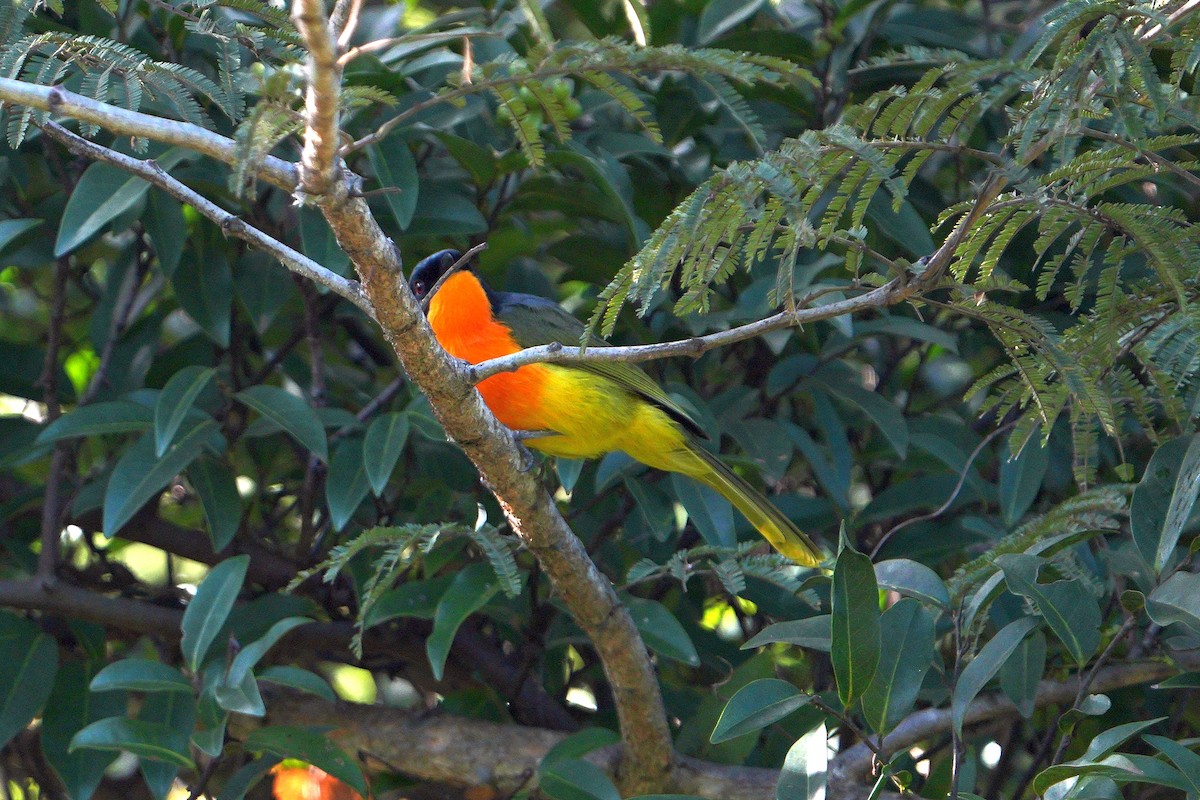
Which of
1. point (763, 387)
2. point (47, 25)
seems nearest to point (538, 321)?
point (763, 387)

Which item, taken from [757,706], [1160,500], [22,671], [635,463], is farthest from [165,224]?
[1160,500]

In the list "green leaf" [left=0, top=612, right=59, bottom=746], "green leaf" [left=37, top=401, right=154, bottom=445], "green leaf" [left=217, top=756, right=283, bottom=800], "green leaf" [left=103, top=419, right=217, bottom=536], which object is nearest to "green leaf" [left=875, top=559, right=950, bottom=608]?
"green leaf" [left=217, top=756, right=283, bottom=800]

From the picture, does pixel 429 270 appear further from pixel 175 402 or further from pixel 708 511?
pixel 708 511

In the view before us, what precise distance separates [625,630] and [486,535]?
0.39m

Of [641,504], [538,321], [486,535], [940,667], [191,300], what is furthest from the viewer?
[538,321]

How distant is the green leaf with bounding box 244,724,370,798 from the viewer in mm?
2688

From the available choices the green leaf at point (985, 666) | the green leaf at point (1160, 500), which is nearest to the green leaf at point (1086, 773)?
the green leaf at point (985, 666)

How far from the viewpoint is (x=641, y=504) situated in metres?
3.11

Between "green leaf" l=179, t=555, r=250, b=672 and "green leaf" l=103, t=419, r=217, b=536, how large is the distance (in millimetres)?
278

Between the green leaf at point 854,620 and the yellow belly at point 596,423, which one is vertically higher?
A: the green leaf at point 854,620

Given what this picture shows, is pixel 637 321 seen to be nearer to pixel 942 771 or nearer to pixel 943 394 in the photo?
pixel 943 394

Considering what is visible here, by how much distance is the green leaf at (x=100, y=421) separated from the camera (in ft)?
9.63

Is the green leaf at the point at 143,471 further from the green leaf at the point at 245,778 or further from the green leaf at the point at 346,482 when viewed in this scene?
the green leaf at the point at 245,778

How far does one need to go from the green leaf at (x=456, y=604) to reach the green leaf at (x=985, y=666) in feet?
3.75
